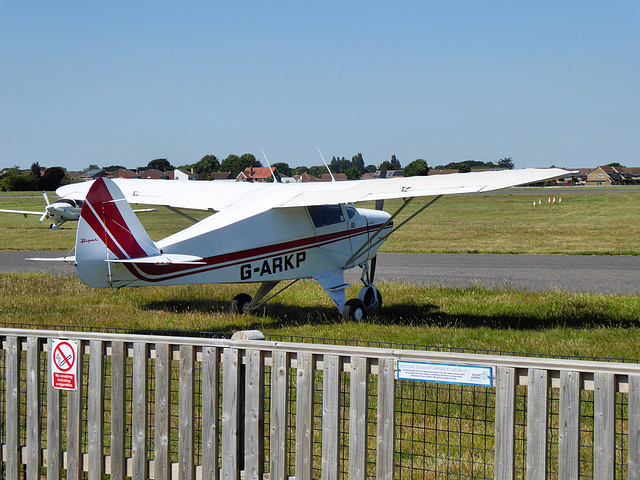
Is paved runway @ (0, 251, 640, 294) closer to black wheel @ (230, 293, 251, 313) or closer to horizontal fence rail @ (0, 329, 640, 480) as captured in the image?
black wheel @ (230, 293, 251, 313)

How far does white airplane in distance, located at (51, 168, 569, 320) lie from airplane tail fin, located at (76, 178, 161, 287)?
0.05ft

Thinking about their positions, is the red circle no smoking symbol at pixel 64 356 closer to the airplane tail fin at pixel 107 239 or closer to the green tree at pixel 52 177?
Result: the airplane tail fin at pixel 107 239

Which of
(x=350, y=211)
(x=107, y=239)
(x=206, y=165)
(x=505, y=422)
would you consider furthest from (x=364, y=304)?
(x=206, y=165)

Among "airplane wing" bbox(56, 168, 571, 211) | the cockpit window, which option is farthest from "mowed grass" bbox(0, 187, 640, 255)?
the cockpit window

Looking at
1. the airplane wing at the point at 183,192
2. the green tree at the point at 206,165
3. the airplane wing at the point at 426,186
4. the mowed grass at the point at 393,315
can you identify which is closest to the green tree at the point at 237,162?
the green tree at the point at 206,165

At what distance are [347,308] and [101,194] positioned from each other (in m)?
4.47

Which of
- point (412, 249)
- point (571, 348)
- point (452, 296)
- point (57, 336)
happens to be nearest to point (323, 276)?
point (452, 296)

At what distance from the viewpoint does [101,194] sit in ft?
33.4

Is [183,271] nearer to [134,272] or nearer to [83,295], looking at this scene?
[134,272]

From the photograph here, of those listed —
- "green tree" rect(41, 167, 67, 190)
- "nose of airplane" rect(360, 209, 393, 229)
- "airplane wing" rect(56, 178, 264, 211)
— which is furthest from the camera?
"green tree" rect(41, 167, 67, 190)

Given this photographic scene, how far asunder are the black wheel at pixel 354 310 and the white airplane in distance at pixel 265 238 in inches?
0.7

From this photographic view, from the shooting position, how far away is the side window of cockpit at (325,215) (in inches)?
510

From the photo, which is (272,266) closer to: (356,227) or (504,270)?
(356,227)

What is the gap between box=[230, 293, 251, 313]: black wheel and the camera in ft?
43.3
